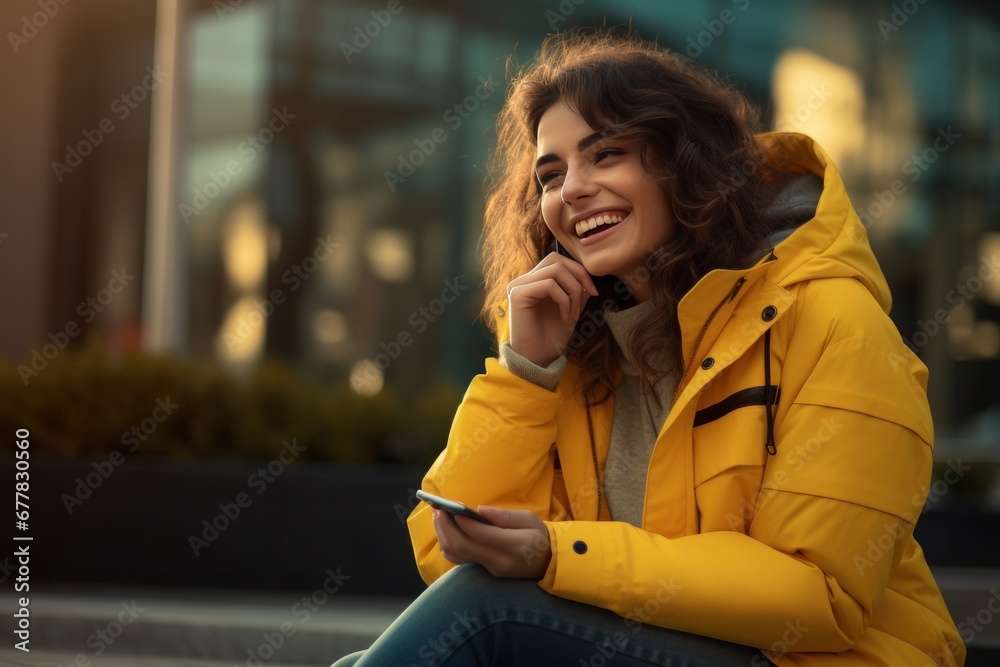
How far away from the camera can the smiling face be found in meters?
2.22

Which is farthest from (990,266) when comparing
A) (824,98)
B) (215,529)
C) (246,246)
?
(215,529)

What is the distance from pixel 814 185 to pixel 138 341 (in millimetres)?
7505

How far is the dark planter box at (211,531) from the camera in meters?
4.62

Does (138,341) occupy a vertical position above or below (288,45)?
below

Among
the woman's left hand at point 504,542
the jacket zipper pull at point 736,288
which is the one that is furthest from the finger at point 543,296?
the woman's left hand at point 504,542

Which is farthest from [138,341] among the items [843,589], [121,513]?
[843,589]

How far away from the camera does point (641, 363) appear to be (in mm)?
2213

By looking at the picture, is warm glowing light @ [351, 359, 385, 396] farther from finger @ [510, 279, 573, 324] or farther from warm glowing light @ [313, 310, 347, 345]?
finger @ [510, 279, 573, 324]

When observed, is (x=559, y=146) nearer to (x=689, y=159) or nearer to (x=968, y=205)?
(x=689, y=159)

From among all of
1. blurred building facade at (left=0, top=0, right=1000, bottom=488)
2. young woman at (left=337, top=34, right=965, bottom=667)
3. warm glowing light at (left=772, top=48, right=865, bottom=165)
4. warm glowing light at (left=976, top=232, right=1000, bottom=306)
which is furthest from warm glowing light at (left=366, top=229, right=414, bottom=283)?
young woman at (left=337, top=34, right=965, bottom=667)

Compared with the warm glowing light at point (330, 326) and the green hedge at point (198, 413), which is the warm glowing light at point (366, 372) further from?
the green hedge at point (198, 413)

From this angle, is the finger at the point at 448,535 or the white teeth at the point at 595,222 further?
the white teeth at the point at 595,222

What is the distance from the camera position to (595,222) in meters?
2.25

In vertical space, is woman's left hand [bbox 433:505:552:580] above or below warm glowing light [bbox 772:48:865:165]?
below
